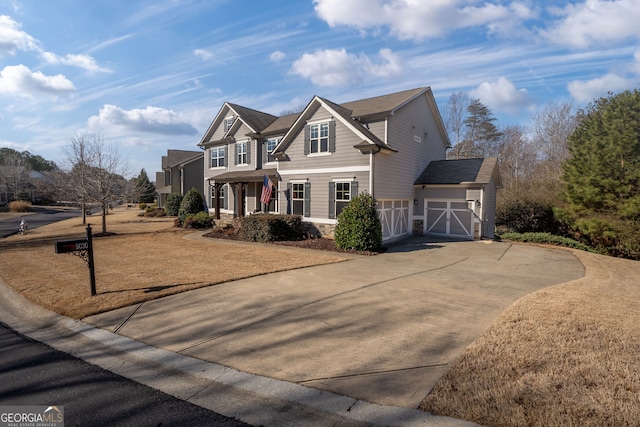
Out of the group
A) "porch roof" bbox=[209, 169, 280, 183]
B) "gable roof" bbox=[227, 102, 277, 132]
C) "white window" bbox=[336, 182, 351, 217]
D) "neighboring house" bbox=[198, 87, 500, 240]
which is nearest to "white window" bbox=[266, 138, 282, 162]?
"neighboring house" bbox=[198, 87, 500, 240]

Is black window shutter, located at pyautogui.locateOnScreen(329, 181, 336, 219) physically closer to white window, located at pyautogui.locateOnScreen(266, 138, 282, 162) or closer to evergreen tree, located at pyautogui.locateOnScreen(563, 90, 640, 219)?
white window, located at pyautogui.locateOnScreen(266, 138, 282, 162)

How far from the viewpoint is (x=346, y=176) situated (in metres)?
16.9

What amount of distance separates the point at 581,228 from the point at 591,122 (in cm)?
662

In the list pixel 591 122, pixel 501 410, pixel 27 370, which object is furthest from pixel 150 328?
pixel 591 122

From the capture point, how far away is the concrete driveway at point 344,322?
169 inches

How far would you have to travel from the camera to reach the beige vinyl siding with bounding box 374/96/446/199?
55.6ft

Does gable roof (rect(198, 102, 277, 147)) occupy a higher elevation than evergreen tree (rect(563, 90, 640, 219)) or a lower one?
higher

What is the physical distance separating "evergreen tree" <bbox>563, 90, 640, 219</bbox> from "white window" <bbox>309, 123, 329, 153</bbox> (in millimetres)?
13774

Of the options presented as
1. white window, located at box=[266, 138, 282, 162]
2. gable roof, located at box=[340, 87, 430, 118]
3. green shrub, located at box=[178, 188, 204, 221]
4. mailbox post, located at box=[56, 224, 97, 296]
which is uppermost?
gable roof, located at box=[340, 87, 430, 118]

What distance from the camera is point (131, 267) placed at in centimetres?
1084

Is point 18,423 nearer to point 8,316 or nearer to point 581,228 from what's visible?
point 8,316

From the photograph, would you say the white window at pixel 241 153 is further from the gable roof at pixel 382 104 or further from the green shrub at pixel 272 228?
the gable roof at pixel 382 104

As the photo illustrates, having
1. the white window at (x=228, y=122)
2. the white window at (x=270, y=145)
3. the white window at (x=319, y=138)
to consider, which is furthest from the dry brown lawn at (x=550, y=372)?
the white window at (x=228, y=122)

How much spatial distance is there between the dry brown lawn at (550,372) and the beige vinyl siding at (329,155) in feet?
37.7
